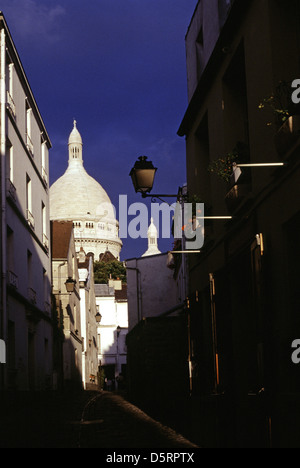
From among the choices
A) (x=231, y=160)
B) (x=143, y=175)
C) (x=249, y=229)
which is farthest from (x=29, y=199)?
(x=249, y=229)

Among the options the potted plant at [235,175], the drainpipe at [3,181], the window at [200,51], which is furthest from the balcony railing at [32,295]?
the potted plant at [235,175]

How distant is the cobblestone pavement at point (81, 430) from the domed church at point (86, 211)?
391 feet

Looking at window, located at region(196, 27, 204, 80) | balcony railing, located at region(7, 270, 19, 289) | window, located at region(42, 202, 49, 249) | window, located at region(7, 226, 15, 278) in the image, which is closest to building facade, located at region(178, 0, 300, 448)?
window, located at region(196, 27, 204, 80)

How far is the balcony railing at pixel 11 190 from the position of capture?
61.1 feet

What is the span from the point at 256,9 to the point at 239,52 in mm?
1367

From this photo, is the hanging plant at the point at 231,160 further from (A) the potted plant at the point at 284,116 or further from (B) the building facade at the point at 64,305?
(B) the building facade at the point at 64,305

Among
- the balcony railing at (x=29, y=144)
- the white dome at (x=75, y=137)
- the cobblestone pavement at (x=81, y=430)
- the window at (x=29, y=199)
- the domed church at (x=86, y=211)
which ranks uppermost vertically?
the white dome at (x=75, y=137)

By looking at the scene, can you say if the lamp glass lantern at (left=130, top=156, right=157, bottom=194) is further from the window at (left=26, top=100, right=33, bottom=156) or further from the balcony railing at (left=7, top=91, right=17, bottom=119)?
the window at (left=26, top=100, right=33, bottom=156)

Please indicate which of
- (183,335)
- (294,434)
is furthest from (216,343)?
(183,335)

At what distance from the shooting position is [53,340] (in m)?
29.0

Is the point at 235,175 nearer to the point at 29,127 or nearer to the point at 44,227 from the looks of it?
the point at 29,127

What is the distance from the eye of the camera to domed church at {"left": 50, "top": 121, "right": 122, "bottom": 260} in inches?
5453

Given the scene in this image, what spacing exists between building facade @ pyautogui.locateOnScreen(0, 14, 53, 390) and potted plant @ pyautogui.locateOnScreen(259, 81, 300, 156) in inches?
422
